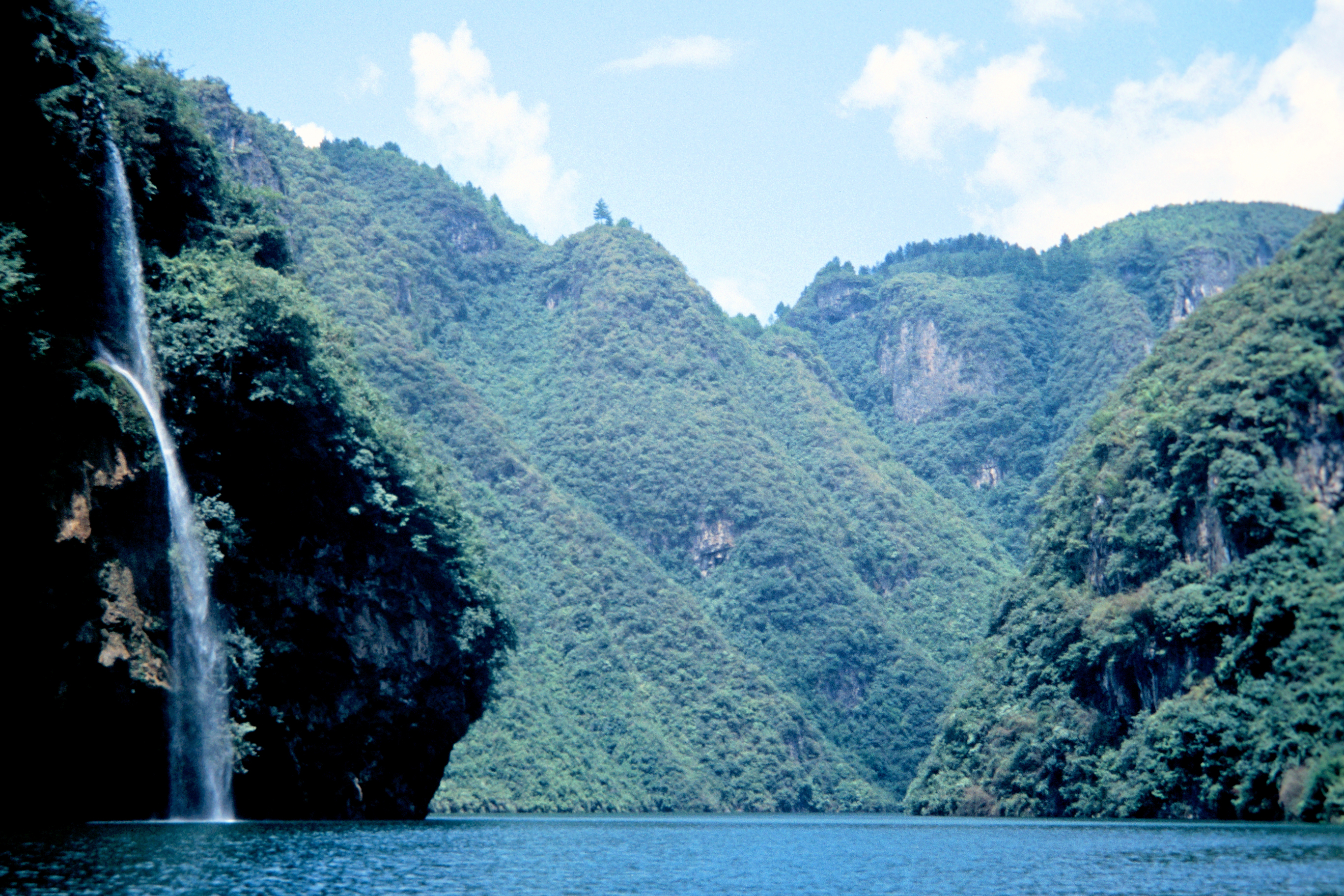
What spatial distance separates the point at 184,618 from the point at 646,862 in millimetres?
17400

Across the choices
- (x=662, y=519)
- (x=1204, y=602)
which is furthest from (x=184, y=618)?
(x=662, y=519)

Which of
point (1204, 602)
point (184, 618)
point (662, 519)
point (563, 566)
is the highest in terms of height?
point (662, 519)

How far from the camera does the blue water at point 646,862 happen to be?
23.0 m

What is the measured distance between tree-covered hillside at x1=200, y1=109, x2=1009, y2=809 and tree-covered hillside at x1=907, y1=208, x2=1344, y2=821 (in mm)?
36066

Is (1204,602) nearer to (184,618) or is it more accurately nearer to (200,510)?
(200,510)

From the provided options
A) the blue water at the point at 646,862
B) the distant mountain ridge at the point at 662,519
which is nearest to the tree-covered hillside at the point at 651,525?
the distant mountain ridge at the point at 662,519

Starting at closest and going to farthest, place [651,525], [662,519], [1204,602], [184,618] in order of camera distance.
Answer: [184,618] < [1204,602] < [651,525] < [662,519]

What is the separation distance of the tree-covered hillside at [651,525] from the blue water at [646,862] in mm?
54049

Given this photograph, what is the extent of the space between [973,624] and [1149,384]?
2773 inches

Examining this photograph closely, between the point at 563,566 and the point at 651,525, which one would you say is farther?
the point at 651,525

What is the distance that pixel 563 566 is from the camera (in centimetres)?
13012

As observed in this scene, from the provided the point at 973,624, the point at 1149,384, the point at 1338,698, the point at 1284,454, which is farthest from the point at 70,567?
the point at 973,624

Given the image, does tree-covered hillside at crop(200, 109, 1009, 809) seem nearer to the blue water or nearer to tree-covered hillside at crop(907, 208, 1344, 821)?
tree-covered hillside at crop(907, 208, 1344, 821)

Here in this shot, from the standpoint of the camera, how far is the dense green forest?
36375 mm
